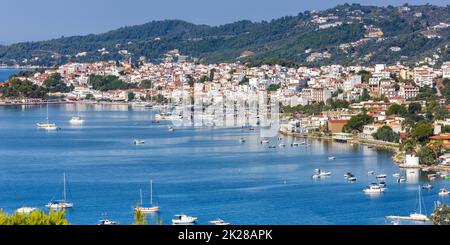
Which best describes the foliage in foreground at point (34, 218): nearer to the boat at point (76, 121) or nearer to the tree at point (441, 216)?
the tree at point (441, 216)

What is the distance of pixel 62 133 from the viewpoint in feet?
42.7

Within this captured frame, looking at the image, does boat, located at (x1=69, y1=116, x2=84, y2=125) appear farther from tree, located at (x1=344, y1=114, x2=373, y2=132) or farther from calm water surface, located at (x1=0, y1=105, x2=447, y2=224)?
tree, located at (x1=344, y1=114, x2=373, y2=132)

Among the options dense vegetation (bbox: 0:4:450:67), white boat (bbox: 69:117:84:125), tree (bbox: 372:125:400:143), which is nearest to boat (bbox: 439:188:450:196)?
tree (bbox: 372:125:400:143)

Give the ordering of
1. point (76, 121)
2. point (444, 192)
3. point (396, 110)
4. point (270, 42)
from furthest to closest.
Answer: point (270, 42)
point (76, 121)
point (396, 110)
point (444, 192)

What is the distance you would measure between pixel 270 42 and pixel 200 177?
1958 cm

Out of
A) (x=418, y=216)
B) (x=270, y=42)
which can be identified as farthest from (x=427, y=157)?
(x=270, y=42)

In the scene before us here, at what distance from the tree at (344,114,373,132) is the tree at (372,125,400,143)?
29.4 inches

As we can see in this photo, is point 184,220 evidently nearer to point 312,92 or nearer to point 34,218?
point 34,218

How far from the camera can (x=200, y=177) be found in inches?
310

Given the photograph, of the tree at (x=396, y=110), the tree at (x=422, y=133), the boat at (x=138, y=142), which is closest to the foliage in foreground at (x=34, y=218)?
the tree at (x=422, y=133)

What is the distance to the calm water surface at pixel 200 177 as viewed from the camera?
606 centimetres

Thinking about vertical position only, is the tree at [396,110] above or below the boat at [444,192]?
above

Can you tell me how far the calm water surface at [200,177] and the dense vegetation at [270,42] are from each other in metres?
7.47
